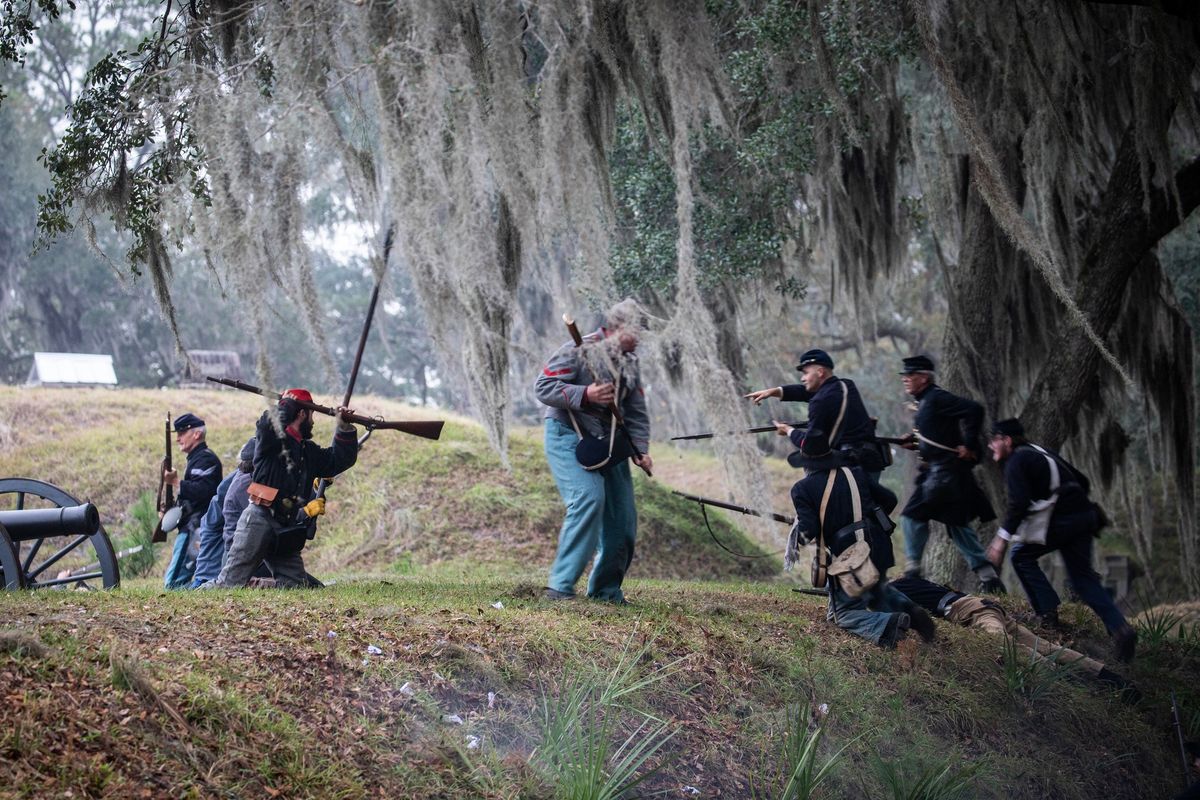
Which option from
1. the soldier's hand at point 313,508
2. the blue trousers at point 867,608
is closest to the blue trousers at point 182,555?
the soldier's hand at point 313,508

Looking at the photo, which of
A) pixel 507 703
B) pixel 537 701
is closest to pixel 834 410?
pixel 537 701

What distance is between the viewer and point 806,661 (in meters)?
6.57

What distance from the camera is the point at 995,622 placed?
7812 millimetres

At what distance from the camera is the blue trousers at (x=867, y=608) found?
721 centimetres

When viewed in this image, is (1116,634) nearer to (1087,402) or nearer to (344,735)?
(1087,402)

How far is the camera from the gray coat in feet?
24.3

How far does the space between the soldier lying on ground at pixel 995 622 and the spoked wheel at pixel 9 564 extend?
5.58m

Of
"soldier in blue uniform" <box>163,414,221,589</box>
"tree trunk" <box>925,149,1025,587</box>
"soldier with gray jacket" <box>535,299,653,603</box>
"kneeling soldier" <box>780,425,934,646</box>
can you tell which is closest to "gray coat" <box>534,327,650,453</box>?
"soldier with gray jacket" <box>535,299,653,603</box>

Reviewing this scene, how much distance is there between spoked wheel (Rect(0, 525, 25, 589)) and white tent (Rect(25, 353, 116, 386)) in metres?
15.7

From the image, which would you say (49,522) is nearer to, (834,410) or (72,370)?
(834,410)

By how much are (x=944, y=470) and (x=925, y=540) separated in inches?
26.0

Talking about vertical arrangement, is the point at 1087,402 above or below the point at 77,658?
above

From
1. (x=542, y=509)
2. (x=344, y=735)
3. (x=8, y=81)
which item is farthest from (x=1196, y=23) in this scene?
(x=8, y=81)

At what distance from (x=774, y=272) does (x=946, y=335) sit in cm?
253
